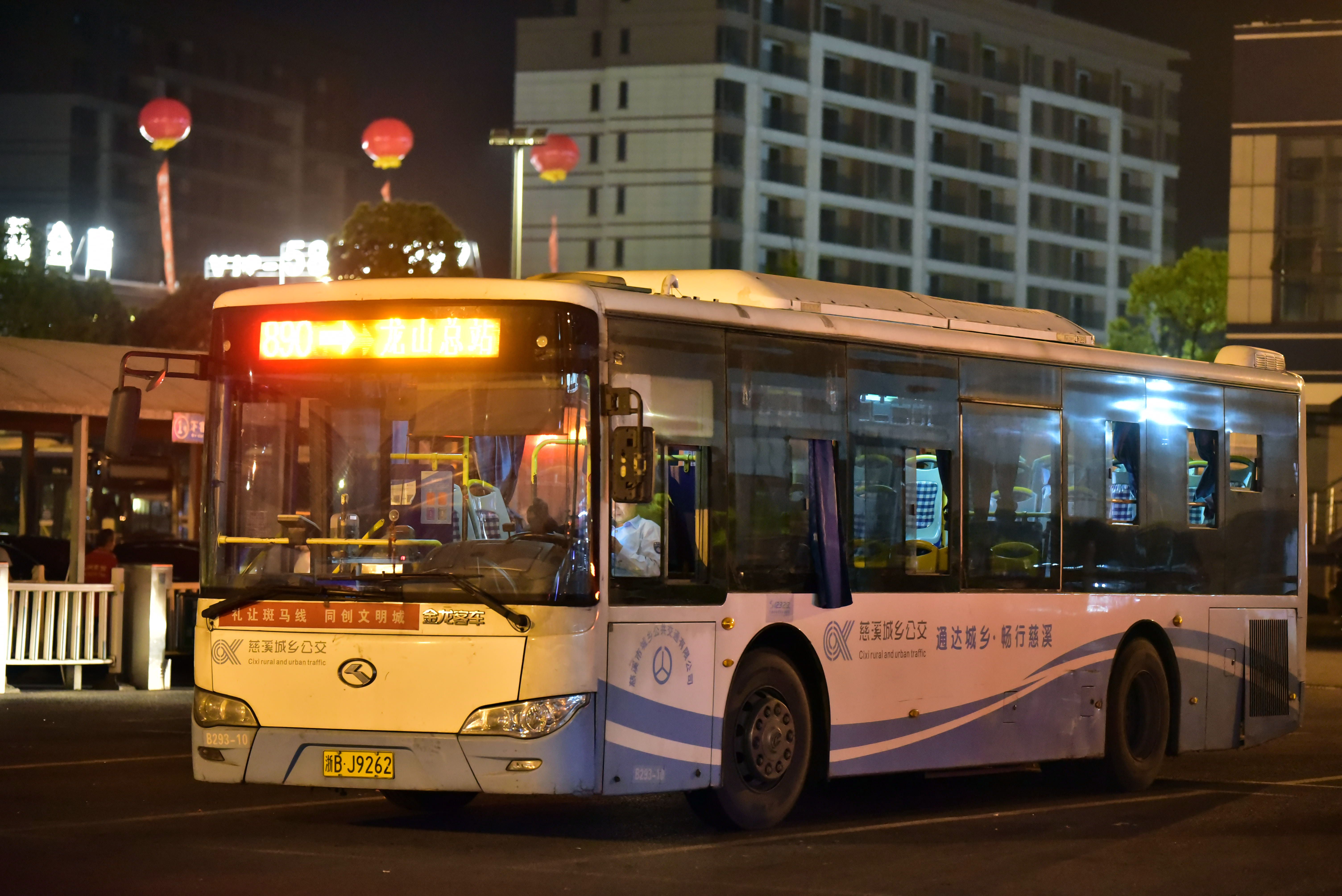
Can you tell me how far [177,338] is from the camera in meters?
77.2

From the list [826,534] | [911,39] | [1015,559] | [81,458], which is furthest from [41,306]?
[826,534]

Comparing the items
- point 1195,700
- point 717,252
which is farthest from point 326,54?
point 1195,700

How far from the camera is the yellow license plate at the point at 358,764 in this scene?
10.3 m

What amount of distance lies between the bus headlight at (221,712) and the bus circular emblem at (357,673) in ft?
1.77

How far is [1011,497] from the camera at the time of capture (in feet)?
44.3

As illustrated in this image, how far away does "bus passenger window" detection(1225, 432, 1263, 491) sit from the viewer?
616 inches

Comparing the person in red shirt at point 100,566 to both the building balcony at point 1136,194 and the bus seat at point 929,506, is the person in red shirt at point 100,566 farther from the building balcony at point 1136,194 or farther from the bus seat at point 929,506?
the building balcony at point 1136,194

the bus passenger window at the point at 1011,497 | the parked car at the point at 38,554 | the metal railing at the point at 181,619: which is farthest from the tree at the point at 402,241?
the bus passenger window at the point at 1011,497

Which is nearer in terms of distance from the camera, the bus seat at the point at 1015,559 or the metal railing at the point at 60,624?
the bus seat at the point at 1015,559

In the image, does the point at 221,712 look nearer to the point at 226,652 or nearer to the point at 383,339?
the point at 226,652

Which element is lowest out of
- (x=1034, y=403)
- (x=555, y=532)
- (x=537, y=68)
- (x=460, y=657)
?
(x=460, y=657)

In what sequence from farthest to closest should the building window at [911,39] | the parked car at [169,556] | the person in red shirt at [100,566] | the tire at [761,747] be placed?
1. the building window at [911,39]
2. the parked car at [169,556]
3. the person in red shirt at [100,566]
4. the tire at [761,747]

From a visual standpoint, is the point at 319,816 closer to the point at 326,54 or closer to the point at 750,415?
A: the point at 750,415

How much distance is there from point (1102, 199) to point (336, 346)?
11332 cm
